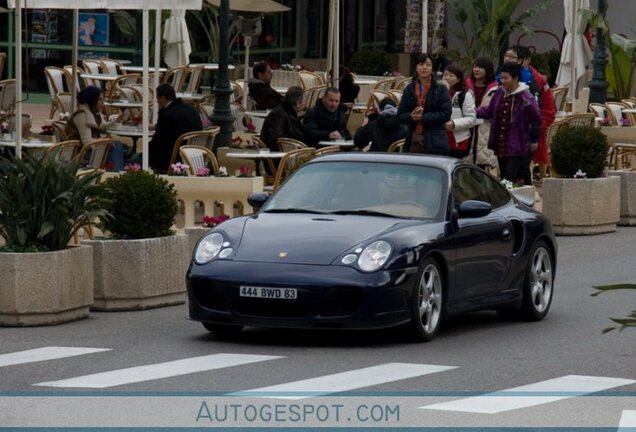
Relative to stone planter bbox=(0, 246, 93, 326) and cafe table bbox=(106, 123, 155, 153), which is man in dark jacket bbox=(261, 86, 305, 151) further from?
stone planter bbox=(0, 246, 93, 326)

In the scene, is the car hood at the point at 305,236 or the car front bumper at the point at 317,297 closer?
the car front bumper at the point at 317,297

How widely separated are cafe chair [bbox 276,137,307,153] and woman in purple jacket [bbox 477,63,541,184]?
210 centimetres

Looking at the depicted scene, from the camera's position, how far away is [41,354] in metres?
12.6

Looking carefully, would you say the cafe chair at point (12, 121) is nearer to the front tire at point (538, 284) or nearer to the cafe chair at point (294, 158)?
the cafe chair at point (294, 158)

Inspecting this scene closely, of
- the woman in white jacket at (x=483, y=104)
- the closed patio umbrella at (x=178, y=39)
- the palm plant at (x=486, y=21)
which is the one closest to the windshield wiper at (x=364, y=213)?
the woman in white jacket at (x=483, y=104)

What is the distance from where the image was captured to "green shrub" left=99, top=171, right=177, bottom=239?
49.5 feet

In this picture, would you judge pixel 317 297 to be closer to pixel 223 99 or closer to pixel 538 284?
pixel 538 284

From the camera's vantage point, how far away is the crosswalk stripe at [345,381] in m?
10.9

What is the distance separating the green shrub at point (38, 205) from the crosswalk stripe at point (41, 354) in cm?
154

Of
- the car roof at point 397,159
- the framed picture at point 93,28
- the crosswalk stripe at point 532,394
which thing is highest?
the framed picture at point 93,28

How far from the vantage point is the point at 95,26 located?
4112 centimetres

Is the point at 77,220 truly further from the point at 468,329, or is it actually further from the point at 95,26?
the point at 95,26

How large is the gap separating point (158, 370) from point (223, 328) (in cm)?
179

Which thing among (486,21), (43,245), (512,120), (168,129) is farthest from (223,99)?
(486,21)
